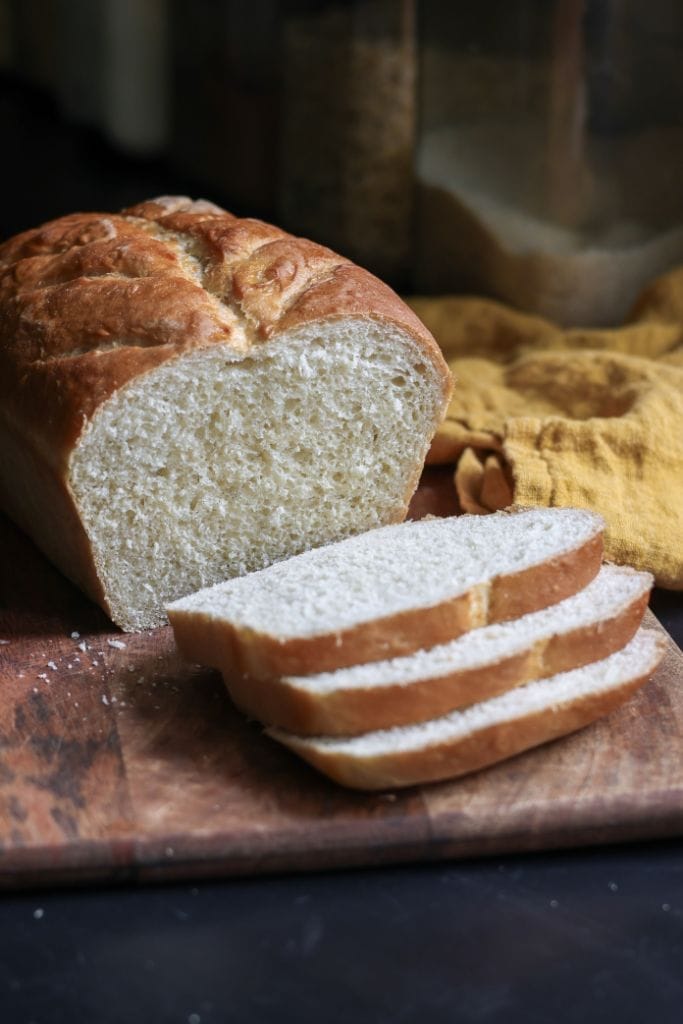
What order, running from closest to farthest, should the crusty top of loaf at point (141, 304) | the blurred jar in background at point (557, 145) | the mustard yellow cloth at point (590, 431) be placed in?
the crusty top of loaf at point (141, 304) < the mustard yellow cloth at point (590, 431) < the blurred jar in background at point (557, 145)

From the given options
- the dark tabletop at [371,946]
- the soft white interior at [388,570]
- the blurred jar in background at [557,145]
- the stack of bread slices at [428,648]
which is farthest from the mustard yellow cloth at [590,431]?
the dark tabletop at [371,946]

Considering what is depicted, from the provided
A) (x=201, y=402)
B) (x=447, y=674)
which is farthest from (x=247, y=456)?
(x=447, y=674)

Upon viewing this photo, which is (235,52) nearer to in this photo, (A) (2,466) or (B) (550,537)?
(A) (2,466)

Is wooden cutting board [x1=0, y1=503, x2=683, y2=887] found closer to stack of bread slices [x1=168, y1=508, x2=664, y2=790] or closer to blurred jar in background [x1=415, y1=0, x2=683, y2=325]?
stack of bread slices [x1=168, y1=508, x2=664, y2=790]

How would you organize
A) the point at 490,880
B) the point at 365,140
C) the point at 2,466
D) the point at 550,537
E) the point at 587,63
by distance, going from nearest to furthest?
the point at 490,880 → the point at 550,537 → the point at 2,466 → the point at 587,63 → the point at 365,140

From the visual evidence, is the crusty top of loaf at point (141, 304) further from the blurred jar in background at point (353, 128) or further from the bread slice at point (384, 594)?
the blurred jar in background at point (353, 128)

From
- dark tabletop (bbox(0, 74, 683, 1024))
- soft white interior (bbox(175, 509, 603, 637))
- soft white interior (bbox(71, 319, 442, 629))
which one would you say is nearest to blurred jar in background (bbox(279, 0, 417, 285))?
soft white interior (bbox(71, 319, 442, 629))

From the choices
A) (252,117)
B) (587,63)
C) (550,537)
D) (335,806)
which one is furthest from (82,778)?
(252,117)
